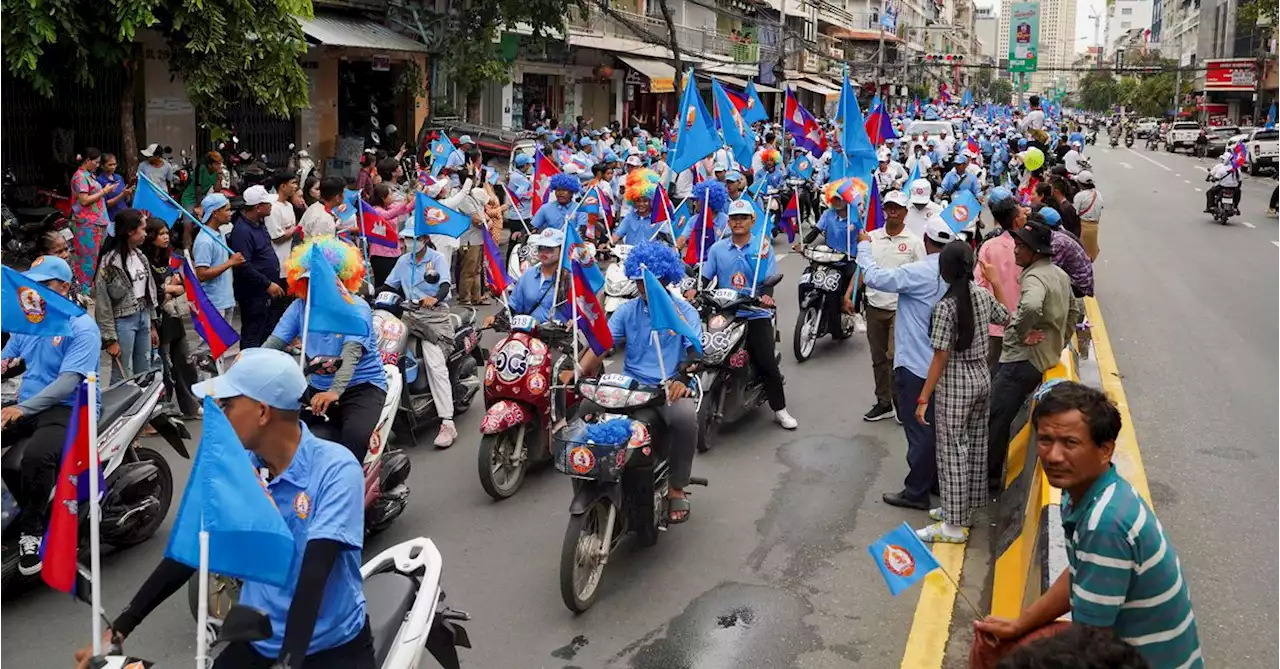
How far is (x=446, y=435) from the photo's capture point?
26.3ft

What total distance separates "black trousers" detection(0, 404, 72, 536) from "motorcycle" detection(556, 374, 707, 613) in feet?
7.58

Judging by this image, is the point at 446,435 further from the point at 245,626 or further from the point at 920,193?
the point at 245,626

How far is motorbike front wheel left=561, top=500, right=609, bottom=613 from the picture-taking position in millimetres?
5176

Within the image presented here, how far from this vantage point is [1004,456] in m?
7.05

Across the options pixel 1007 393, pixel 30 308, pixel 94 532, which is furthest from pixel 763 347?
pixel 94 532

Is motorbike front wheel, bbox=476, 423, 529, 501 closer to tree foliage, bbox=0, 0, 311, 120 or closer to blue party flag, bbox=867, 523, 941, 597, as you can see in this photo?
blue party flag, bbox=867, 523, 941, 597

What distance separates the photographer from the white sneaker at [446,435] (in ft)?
26.2

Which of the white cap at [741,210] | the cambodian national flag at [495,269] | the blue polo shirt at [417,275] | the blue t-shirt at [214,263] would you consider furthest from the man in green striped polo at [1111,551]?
the blue t-shirt at [214,263]

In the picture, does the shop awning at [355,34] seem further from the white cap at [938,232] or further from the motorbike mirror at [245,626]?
the motorbike mirror at [245,626]

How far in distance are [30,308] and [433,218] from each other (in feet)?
13.7

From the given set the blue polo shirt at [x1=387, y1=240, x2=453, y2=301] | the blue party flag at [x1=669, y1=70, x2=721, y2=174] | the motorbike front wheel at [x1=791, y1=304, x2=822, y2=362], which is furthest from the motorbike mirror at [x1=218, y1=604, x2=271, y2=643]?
the blue party flag at [x1=669, y1=70, x2=721, y2=174]

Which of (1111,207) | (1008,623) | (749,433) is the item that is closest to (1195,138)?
(1111,207)

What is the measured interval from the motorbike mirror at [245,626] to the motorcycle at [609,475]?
232cm

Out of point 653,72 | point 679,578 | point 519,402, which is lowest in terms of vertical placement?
point 679,578
